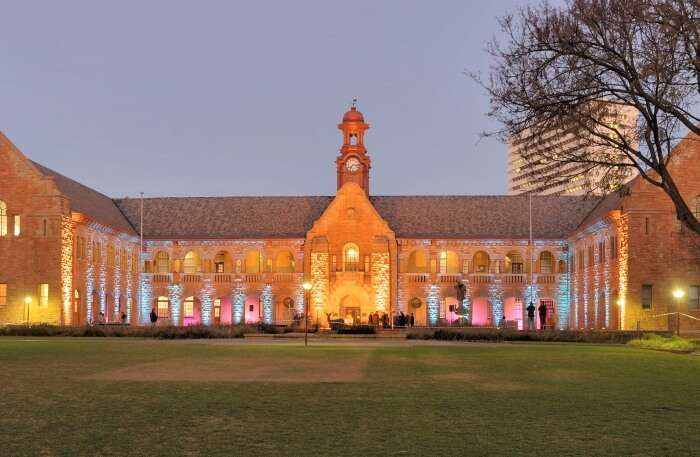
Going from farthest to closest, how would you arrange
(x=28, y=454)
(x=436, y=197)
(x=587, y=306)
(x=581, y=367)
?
1. (x=436, y=197)
2. (x=587, y=306)
3. (x=581, y=367)
4. (x=28, y=454)

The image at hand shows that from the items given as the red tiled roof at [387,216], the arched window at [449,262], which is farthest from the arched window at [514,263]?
the arched window at [449,262]

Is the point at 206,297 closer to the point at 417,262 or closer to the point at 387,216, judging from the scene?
the point at 387,216

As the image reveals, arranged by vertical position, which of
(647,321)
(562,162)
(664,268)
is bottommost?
(647,321)

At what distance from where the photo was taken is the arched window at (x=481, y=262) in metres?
68.4

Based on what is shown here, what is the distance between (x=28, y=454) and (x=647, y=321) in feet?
150

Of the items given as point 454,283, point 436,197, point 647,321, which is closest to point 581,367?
point 647,321

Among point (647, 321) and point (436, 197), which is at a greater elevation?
point (436, 197)

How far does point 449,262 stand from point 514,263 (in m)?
5.36

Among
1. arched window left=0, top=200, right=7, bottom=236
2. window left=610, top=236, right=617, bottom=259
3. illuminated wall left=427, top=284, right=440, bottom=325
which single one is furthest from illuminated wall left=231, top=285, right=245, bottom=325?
window left=610, top=236, right=617, bottom=259

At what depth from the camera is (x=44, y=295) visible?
53281mm

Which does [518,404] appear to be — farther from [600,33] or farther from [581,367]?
[600,33]

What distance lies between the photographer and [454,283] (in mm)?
66188

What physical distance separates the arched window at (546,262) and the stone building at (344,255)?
11 centimetres

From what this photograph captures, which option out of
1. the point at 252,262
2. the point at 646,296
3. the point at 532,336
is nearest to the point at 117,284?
the point at 252,262
